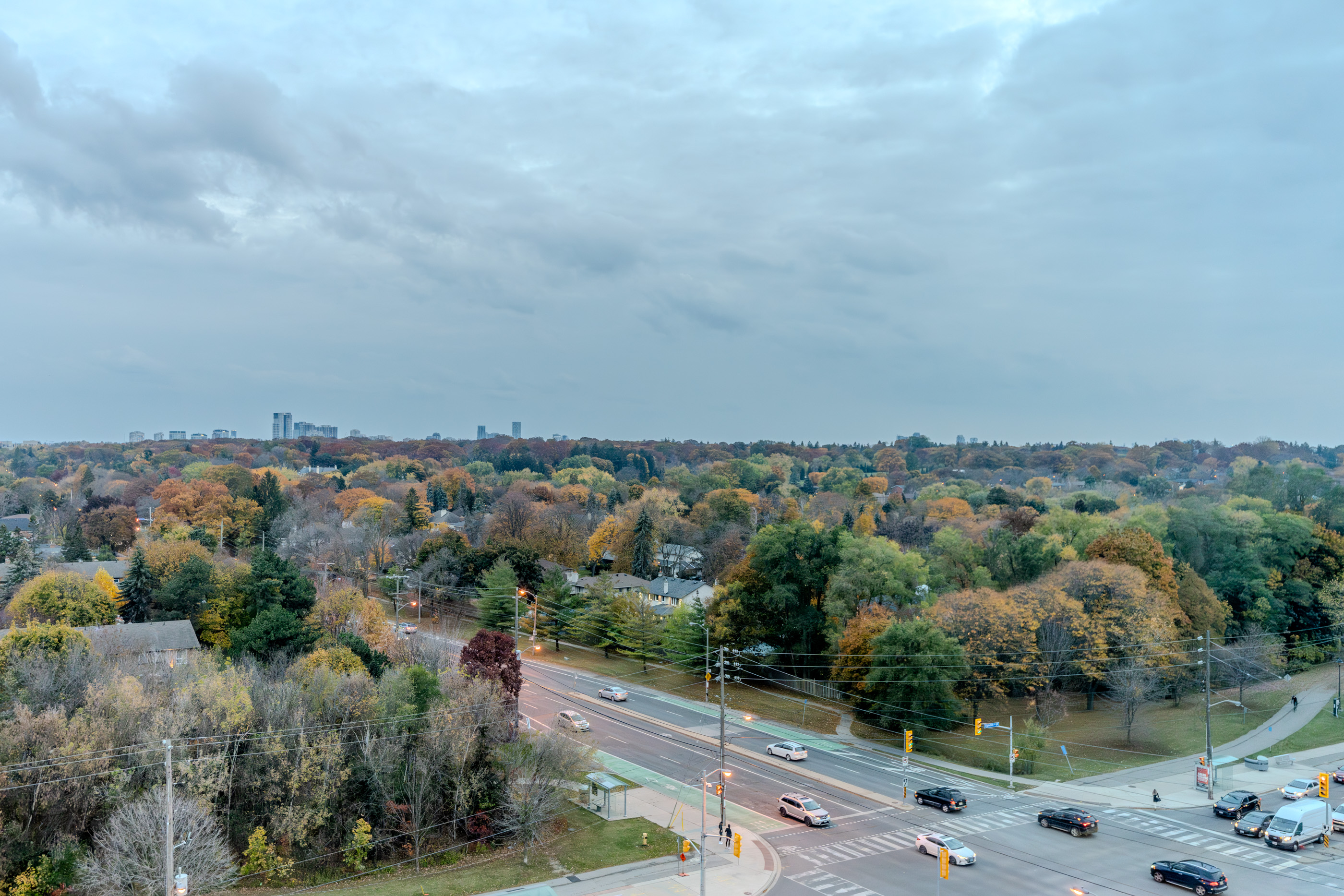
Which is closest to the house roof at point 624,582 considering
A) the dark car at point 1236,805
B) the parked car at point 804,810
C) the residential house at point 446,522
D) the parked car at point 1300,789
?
the residential house at point 446,522

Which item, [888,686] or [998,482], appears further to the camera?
[998,482]

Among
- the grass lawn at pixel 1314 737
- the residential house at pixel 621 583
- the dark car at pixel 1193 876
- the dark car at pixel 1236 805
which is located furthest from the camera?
the residential house at pixel 621 583

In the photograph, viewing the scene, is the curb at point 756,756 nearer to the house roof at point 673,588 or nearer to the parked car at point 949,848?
the parked car at point 949,848

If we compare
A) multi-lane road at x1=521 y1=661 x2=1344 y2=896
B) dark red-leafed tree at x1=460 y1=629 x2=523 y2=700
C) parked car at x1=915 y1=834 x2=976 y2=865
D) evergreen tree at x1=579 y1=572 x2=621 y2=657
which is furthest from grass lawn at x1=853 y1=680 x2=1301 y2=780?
evergreen tree at x1=579 y1=572 x2=621 y2=657

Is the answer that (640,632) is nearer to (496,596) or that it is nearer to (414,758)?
(496,596)

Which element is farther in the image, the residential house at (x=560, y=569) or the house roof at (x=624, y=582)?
the house roof at (x=624, y=582)

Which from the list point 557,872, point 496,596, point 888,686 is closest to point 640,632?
point 496,596

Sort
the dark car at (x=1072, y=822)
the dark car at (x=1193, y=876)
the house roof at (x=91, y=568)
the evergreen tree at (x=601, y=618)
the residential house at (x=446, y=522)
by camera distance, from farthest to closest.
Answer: the residential house at (x=446, y=522), the evergreen tree at (x=601, y=618), the house roof at (x=91, y=568), the dark car at (x=1072, y=822), the dark car at (x=1193, y=876)
